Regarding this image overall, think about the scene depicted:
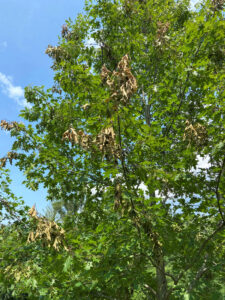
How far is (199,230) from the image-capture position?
457cm

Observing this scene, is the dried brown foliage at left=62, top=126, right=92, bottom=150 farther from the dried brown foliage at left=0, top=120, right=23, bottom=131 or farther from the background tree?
the dried brown foliage at left=0, top=120, right=23, bottom=131

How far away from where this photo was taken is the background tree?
11.1 ft

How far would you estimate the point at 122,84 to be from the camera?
2.30 meters

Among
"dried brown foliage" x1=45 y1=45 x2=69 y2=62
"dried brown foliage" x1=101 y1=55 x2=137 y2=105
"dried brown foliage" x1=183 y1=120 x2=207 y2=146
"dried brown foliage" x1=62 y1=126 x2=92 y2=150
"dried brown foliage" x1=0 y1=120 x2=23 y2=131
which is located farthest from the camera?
Answer: "dried brown foliage" x1=45 y1=45 x2=69 y2=62

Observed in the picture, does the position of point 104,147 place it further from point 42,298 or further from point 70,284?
point 42,298

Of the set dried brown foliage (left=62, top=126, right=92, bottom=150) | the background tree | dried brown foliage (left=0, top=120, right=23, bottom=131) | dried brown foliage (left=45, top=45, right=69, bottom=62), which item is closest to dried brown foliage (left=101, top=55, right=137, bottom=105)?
the background tree

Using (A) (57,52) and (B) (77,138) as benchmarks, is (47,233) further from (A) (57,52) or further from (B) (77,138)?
(A) (57,52)

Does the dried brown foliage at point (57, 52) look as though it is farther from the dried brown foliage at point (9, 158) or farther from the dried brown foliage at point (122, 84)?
the dried brown foliage at point (122, 84)

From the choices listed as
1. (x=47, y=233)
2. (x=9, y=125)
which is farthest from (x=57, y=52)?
(x=47, y=233)

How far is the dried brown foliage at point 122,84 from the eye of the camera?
2256mm

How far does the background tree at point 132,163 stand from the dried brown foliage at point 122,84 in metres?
0.01

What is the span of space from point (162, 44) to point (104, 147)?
3.10 m

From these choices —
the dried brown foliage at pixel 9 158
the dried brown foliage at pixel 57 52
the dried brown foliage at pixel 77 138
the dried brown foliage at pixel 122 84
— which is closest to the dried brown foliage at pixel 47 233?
the dried brown foliage at pixel 77 138

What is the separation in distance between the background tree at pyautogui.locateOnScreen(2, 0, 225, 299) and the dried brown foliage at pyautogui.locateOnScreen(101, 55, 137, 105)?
1cm
